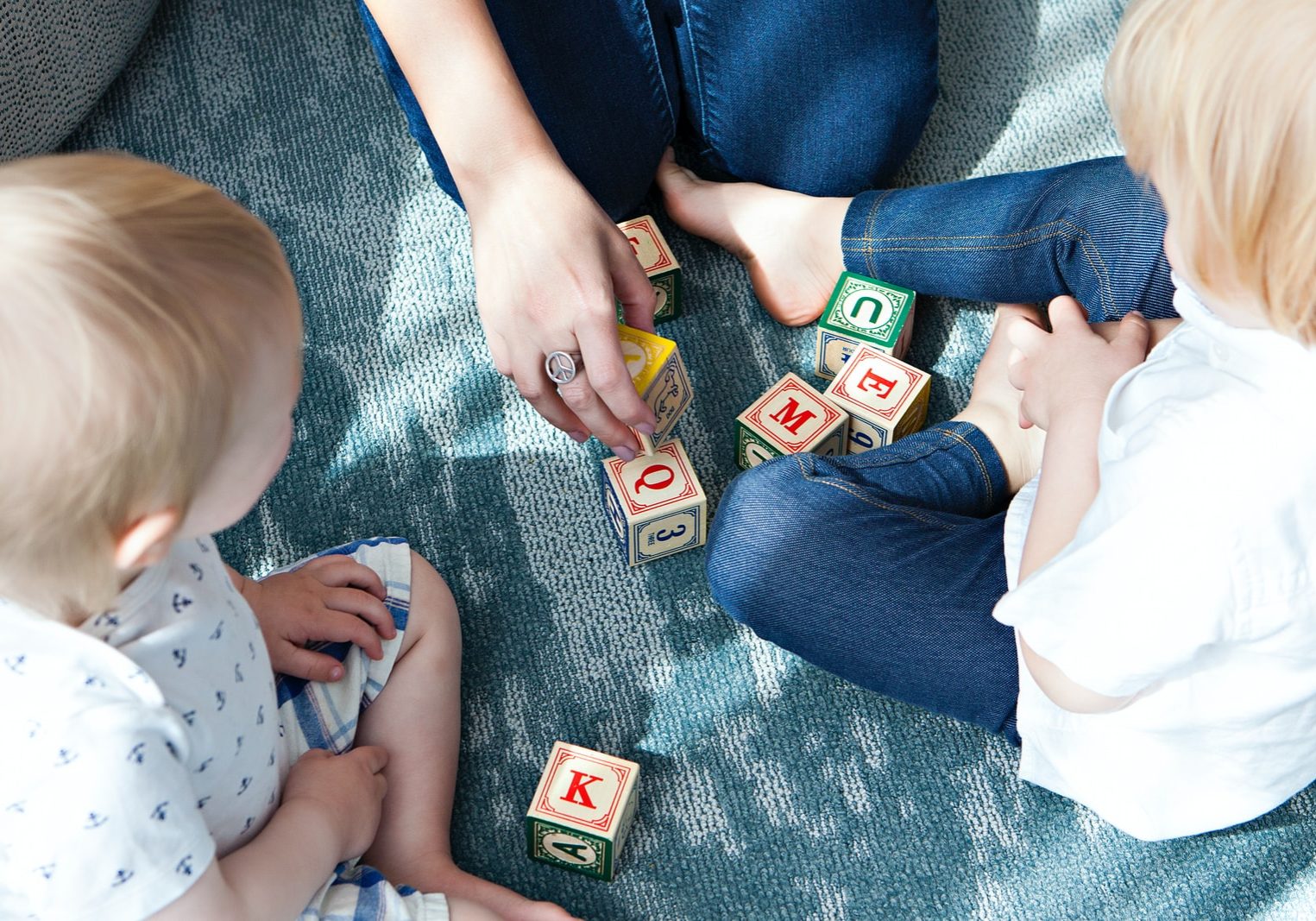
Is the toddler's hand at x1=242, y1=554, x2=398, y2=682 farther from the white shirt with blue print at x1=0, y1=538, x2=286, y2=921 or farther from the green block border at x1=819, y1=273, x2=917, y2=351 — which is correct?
the green block border at x1=819, y1=273, x2=917, y2=351

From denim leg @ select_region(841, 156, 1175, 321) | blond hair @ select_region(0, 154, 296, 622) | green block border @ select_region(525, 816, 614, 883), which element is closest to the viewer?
blond hair @ select_region(0, 154, 296, 622)

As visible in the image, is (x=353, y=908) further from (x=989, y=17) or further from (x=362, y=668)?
(x=989, y=17)

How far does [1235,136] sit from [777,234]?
26.9 inches

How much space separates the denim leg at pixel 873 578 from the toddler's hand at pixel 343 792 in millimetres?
339

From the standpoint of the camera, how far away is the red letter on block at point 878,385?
118 centimetres

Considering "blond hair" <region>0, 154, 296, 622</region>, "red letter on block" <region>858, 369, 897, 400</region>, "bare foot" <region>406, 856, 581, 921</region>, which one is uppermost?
"blond hair" <region>0, 154, 296, 622</region>

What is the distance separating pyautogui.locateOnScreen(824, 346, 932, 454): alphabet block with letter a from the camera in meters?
1.17

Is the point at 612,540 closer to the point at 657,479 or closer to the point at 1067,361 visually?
the point at 657,479

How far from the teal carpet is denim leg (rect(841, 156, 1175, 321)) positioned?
0.10 m

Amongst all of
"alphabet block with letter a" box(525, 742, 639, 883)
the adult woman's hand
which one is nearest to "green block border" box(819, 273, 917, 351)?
the adult woman's hand

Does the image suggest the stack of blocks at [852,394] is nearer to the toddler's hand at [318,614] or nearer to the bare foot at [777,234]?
the bare foot at [777,234]

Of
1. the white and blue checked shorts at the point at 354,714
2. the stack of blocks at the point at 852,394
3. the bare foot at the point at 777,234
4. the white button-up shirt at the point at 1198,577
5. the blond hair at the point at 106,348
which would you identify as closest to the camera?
the blond hair at the point at 106,348

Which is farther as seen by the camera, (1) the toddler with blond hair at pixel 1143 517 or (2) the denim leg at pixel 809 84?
(2) the denim leg at pixel 809 84

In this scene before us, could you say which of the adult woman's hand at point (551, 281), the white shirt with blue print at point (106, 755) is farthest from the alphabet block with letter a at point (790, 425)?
the white shirt with blue print at point (106, 755)
